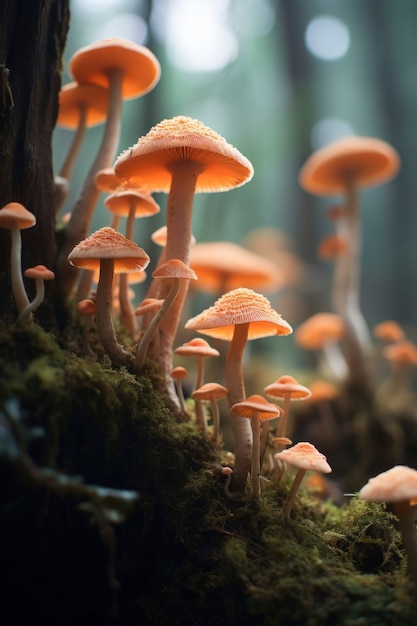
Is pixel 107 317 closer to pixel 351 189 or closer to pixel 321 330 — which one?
pixel 321 330

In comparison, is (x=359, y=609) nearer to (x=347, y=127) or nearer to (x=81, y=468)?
(x=81, y=468)

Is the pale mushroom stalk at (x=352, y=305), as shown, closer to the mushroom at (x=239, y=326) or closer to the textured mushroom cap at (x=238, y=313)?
the mushroom at (x=239, y=326)

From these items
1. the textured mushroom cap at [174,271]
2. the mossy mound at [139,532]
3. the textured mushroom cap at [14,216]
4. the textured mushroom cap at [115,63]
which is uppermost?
the textured mushroom cap at [115,63]

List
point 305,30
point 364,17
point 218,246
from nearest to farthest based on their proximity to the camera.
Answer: point 218,246, point 305,30, point 364,17

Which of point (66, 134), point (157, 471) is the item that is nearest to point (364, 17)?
point (66, 134)

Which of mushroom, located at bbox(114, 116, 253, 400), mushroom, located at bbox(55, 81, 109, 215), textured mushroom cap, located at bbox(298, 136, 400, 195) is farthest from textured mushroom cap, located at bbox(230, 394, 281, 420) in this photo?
textured mushroom cap, located at bbox(298, 136, 400, 195)

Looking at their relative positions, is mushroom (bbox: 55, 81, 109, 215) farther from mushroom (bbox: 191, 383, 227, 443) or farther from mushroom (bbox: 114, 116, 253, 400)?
mushroom (bbox: 191, 383, 227, 443)

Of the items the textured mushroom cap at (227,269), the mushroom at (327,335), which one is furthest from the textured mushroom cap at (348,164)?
the mushroom at (327,335)
